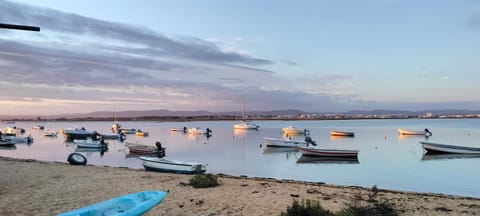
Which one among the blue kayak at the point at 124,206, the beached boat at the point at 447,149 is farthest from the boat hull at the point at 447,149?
the blue kayak at the point at 124,206

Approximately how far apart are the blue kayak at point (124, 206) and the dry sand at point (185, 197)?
1.45m

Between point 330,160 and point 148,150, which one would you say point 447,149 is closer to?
point 330,160

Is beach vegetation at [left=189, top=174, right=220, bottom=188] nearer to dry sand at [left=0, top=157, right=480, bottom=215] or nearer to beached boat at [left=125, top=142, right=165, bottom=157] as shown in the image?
dry sand at [left=0, top=157, right=480, bottom=215]

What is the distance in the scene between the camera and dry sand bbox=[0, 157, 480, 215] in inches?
411

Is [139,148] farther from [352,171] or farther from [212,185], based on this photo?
[212,185]

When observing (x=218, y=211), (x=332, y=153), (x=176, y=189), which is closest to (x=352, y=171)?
(x=332, y=153)

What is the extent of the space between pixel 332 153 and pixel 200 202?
2445cm

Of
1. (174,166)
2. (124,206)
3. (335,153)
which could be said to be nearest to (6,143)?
(174,166)

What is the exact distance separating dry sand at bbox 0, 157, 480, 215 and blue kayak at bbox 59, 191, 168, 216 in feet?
4.77

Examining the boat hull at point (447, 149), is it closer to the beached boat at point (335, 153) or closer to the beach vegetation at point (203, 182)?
the beached boat at point (335, 153)

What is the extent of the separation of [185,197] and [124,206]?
13.5 ft

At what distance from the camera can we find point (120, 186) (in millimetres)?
14312

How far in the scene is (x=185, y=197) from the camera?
12031 mm

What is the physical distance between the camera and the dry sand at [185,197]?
10445 millimetres
